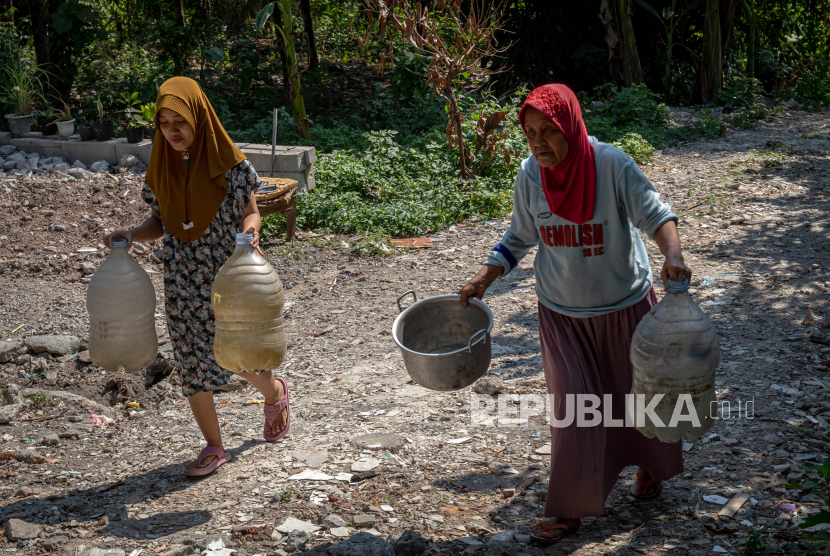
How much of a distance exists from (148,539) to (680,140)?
9044 mm

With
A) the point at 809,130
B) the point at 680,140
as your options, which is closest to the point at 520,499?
the point at 680,140

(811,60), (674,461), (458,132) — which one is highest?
(811,60)

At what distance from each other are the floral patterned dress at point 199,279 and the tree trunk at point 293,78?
5.95m

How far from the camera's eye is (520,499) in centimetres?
295

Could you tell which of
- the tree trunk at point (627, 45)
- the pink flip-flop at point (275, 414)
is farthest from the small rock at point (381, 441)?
the tree trunk at point (627, 45)

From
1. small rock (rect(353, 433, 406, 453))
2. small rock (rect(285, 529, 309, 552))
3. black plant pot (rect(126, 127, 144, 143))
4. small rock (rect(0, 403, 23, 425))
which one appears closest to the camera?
small rock (rect(285, 529, 309, 552))

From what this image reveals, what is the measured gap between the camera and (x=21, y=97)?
9.05 metres

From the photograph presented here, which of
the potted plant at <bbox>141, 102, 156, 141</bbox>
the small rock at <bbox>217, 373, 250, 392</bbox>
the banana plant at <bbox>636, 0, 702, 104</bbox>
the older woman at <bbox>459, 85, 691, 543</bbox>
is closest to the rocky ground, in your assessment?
the small rock at <bbox>217, 373, 250, 392</bbox>

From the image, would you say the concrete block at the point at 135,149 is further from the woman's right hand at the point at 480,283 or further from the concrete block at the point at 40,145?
the woman's right hand at the point at 480,283

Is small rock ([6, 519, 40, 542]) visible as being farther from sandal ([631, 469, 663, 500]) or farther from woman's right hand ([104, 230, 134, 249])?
sandal ([631, 469, 663, 500])

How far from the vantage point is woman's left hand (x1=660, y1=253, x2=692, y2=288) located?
2115mm

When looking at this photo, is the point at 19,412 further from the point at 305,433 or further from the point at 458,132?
the point at 458,132

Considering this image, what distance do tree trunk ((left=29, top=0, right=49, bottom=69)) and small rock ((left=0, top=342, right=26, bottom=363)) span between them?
659 cm

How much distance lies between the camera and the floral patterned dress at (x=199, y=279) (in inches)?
119
